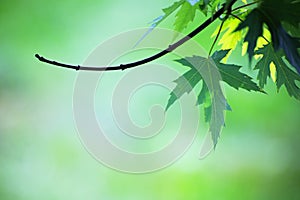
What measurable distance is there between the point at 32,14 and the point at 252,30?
108cm

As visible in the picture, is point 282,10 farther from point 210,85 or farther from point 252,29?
point 210,85

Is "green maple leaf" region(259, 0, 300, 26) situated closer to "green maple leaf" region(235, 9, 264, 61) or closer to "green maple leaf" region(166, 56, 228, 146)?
"green maple leaf" region(235, 9, 264, 61)

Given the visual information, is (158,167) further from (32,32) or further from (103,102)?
(32,32)

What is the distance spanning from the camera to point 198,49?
2.41ft

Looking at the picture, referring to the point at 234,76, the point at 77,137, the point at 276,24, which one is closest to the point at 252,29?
the point at 276,24

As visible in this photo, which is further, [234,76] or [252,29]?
[234,76]

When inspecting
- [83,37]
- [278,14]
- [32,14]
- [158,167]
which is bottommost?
[158,167]

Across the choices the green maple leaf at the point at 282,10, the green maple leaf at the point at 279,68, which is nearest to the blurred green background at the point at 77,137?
the green maple leaf at the point at 279,68

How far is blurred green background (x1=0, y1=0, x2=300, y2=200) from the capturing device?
1259 millimetres

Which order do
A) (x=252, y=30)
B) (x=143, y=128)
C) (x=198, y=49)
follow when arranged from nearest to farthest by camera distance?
(x=252, y=30)
(x=198, y=49)
(x=143, y=128)

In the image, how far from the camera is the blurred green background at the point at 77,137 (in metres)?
1.26

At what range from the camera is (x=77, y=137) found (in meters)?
1.28

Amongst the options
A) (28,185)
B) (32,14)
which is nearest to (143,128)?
(28,185)

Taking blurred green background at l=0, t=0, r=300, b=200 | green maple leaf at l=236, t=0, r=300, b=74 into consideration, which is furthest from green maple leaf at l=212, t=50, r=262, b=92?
blurred green background at l=0, t=0, r=300, b=200
